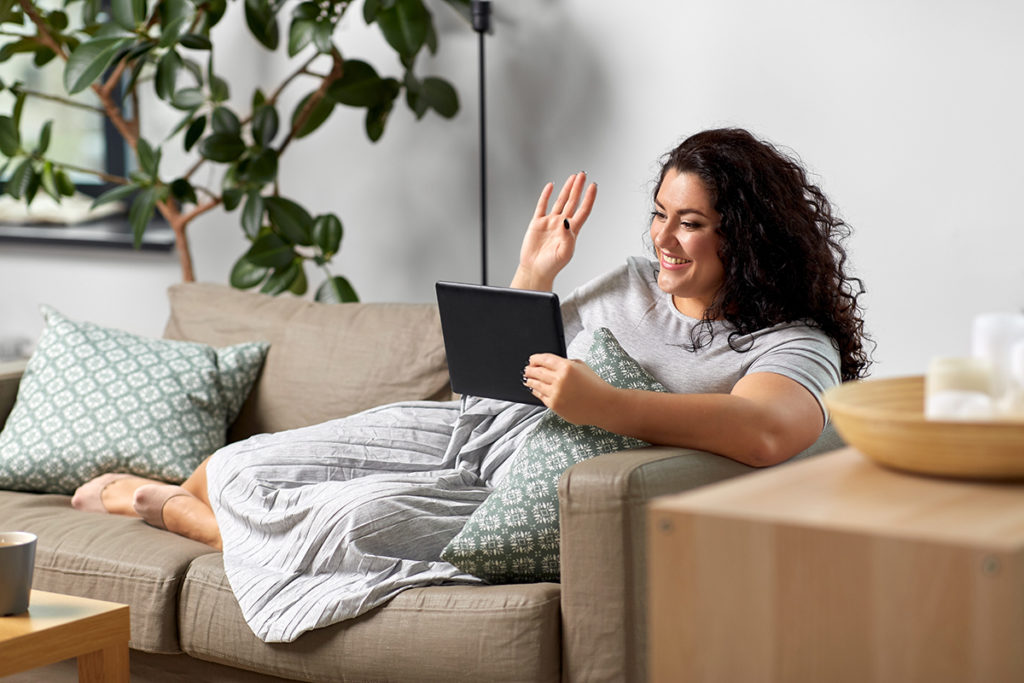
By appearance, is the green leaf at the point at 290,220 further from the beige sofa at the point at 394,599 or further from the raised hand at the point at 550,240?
the raised hand at the point at 550,240

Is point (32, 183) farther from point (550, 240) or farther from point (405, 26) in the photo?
point (550, 240)

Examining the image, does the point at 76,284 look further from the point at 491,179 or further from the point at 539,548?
the point at 539,548

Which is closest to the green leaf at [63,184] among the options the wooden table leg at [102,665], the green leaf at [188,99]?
the green leaf at [188,99]

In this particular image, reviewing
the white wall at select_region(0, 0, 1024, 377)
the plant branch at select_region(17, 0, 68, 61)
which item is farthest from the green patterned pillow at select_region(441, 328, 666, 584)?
the plant branch at select_region(17, 0, 68, 61)

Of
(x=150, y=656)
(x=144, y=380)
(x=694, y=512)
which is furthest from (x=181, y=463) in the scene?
(x=694, y=512)

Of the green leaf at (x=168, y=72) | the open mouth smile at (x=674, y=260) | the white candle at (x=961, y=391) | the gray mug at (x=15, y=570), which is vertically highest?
the green leaf at (x=168, y=72)

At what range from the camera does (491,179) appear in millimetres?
3188

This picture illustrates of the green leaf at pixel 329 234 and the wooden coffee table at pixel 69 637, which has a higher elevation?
the green leaf at pixel 329 234

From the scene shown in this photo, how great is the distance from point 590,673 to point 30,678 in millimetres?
1076

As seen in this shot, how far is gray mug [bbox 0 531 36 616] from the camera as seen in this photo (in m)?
1.54

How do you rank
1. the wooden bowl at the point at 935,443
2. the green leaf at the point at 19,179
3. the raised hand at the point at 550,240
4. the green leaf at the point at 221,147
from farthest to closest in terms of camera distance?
the green leaf at the point at 19,179
the green leaf at the point at 221,147
the raised hand at the point at 550,240
the wooden bowl at the point at 935,443

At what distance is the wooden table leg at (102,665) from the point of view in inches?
63.5

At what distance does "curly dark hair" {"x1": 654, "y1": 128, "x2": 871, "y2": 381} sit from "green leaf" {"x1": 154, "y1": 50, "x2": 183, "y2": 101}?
1512 mm

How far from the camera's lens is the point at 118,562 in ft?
6.50
